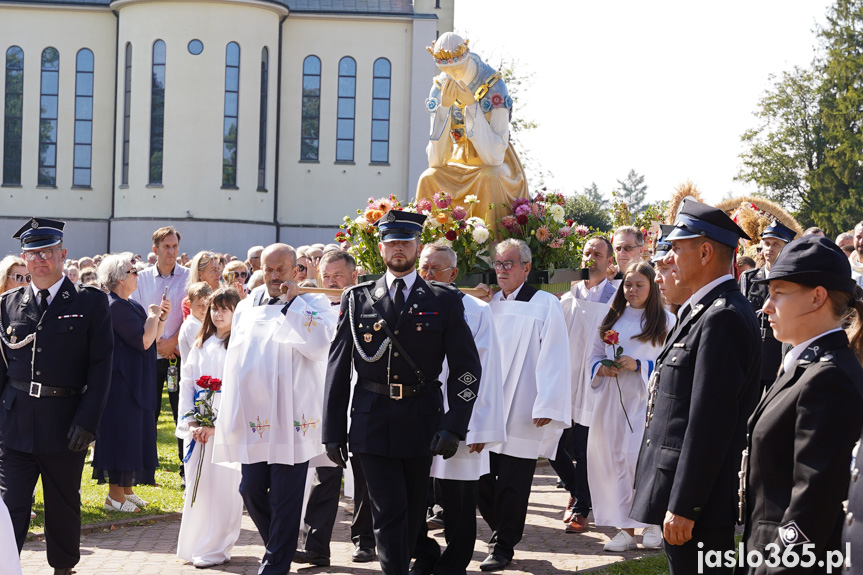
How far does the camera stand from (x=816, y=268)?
12.8 ft

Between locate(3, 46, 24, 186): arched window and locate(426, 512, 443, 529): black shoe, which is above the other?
locate(3, 46, 24, 186): arched window

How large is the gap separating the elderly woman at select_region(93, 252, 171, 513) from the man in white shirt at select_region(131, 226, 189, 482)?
5.05ft

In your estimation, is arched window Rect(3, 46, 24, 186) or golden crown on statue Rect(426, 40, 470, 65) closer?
golden crown on statue Rect(426, 40, 470, 65)

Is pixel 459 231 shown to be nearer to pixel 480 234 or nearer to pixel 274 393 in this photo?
pixel 480 234

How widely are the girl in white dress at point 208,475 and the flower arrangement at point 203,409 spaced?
0.05 feet

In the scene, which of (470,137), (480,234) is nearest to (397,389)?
(480,234)

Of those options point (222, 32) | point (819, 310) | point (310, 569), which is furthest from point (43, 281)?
point (222, 32)

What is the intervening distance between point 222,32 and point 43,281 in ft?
110

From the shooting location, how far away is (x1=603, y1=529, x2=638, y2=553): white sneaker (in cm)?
823

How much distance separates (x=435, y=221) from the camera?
31.1 feet

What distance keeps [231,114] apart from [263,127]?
5.19ft

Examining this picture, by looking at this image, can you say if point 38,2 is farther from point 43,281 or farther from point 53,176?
point 43,281

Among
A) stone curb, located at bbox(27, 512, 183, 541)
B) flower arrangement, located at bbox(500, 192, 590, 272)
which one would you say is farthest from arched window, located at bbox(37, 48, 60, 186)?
flower arrangement, located at bbox(500, 192, 590, 272)

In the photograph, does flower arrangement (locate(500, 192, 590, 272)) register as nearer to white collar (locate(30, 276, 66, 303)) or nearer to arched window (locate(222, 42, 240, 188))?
white collar (locate(30, 276, 66, 303))
